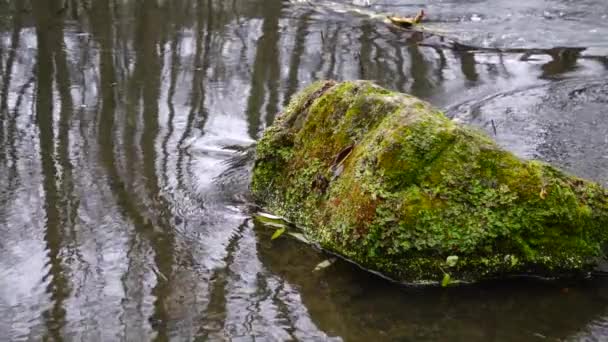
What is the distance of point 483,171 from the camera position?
4.90 m

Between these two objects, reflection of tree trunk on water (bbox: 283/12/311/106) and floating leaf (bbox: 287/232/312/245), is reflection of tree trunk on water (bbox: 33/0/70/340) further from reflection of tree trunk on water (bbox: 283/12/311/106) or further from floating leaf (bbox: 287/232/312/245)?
reflection of tree trunk on water (bbox: 283/12/311/106)

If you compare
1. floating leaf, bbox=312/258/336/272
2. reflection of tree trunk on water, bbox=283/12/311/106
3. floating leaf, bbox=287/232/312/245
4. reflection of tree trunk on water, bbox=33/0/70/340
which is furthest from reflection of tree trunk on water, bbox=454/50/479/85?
reflection of tree trunk on water, bbox=33/0/70/340

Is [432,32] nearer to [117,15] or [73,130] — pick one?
[117,15]

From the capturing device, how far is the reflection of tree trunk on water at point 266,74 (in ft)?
26.9

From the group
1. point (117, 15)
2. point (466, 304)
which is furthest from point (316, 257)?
point (117, 15)

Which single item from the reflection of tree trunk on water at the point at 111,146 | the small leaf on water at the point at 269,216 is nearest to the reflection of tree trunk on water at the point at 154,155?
the reflection of tree trunk on water at the point at 111,146

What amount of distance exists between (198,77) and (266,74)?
85 cm

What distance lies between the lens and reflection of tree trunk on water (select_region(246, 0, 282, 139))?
820 centimetres

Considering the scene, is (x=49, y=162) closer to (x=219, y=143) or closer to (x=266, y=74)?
(x=219, y=143)

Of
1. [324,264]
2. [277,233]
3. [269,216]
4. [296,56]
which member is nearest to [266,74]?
[296,56]

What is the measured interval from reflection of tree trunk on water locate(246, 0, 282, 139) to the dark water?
0.14 feet

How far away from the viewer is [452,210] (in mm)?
4801

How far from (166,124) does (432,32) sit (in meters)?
4.90

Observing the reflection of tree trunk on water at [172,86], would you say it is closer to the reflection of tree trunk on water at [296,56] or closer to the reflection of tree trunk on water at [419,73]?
the reflection of tree trunk on water at [296,56]
